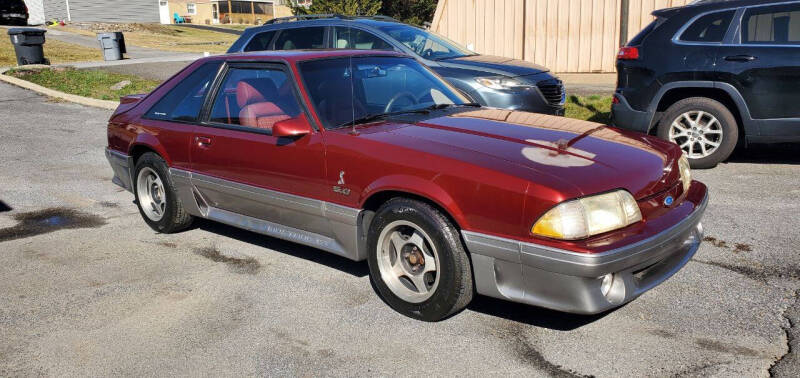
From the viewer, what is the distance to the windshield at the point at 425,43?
9.36 meters

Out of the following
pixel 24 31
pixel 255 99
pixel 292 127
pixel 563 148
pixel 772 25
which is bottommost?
pixel 563 148

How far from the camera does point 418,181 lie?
369 cm

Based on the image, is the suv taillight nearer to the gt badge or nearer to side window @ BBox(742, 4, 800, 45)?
side window @ BBox(742, 4, 800, 45)

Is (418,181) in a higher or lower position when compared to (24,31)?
lower

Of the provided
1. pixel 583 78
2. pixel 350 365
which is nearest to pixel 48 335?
pixel 350 365

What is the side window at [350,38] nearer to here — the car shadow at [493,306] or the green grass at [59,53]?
the car shadow at [493,306]

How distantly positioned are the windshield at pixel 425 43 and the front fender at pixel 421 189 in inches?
222

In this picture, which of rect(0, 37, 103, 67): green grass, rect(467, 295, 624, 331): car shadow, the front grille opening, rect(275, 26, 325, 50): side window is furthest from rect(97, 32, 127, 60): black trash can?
rect(467, 295, 624, 331): car shadow

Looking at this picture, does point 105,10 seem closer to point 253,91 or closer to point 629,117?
point 629,117

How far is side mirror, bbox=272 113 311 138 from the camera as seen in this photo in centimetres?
417

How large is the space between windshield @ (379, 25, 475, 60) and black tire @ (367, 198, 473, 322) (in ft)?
19.0

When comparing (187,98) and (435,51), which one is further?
(435,51)

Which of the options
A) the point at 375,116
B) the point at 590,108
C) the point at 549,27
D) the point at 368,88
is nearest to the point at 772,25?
the point at 590,108

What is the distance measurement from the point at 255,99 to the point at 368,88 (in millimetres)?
786
